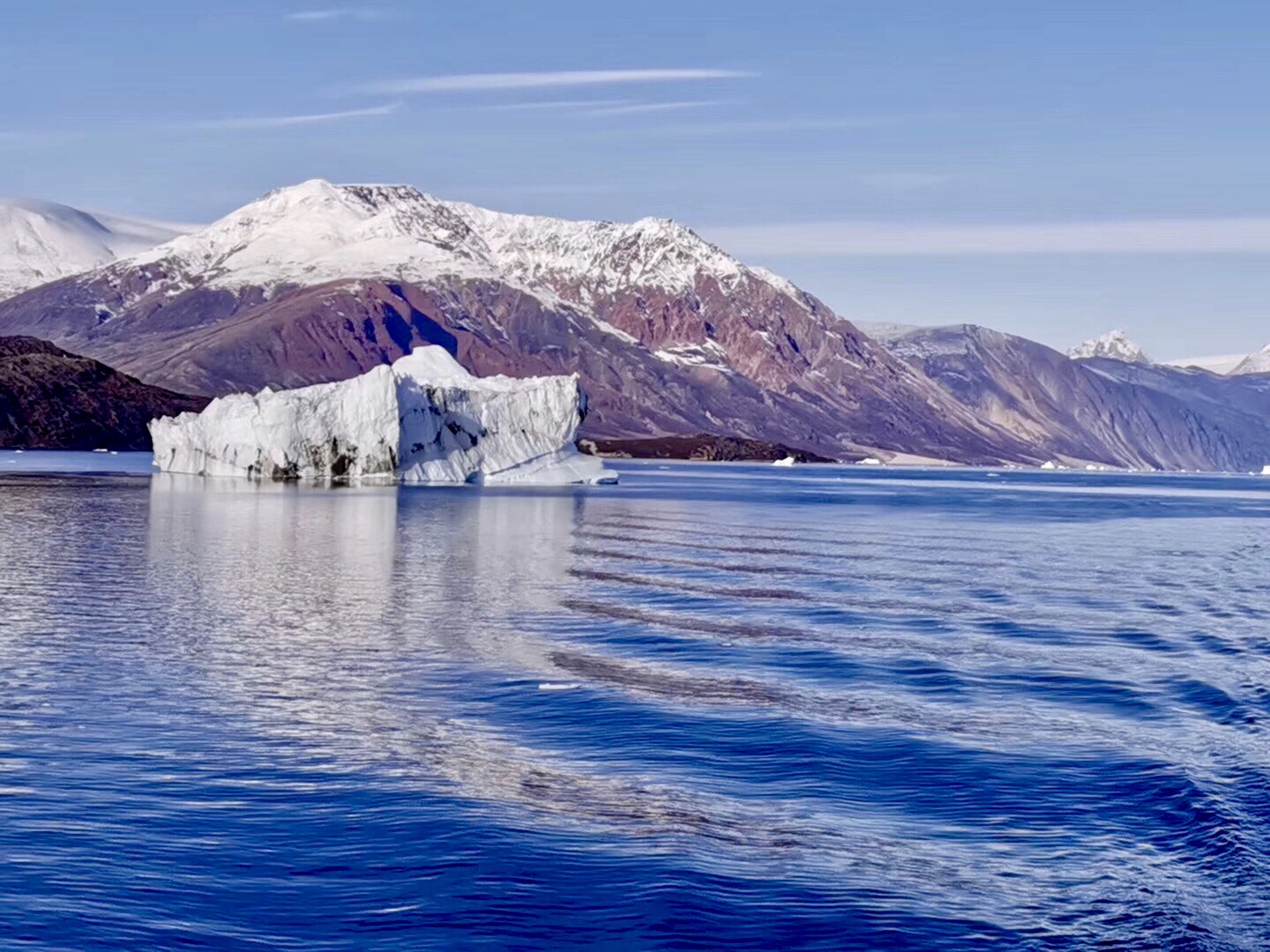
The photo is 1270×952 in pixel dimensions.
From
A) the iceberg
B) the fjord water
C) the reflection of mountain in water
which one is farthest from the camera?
the iceberg

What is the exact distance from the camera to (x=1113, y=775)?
849 inches

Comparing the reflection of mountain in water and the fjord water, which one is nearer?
the fjord water

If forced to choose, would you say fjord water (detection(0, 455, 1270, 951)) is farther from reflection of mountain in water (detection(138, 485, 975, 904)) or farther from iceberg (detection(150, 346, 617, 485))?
iceberg (detection(150, 346, 617, 485))

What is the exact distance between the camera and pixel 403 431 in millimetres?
123438

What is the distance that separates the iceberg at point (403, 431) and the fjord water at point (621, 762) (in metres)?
73.3

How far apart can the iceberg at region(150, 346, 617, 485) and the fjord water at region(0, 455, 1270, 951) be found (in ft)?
241

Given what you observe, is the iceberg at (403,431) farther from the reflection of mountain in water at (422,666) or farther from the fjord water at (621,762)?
the fjord water at (621,762)

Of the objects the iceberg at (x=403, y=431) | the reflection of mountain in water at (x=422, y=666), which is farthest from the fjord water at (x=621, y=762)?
the iceberg at (x=403, y=431)

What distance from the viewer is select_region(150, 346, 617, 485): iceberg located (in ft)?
397

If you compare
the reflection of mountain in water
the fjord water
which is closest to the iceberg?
the reflection of mountain in water

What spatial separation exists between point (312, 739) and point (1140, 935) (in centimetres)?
A: 1184

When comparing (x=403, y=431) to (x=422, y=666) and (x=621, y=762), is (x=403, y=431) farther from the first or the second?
(x=621, y=762)

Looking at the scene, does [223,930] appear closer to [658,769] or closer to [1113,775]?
[658,769]

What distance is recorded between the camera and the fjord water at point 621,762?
15.4 metres
